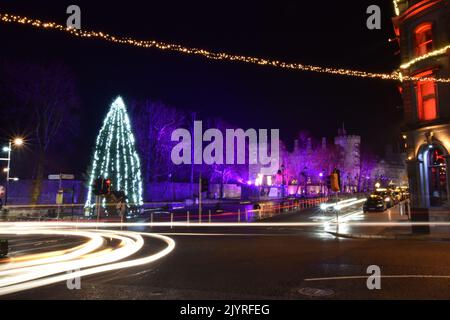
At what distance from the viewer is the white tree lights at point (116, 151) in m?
30.8

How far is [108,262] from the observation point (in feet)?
34.0

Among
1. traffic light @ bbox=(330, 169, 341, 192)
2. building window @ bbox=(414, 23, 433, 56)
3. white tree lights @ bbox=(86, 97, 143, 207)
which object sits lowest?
traffic light @ bbox=(330, 169, 341, 192)

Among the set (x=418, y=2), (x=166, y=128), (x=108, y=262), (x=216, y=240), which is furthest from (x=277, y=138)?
(x=108, y=262)

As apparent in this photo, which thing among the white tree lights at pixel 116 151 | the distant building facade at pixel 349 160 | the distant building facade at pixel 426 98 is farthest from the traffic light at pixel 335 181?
the distant building facade at pixel 349 160

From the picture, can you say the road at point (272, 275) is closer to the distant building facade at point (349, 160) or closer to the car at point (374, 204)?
the car at point (374, 204)

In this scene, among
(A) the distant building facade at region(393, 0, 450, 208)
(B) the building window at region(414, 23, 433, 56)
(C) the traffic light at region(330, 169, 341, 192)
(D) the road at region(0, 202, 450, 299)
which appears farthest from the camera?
(B) the building window at region(414, 23, 433, 56)

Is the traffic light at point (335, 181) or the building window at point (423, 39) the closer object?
the traffic light at point (335, 181)

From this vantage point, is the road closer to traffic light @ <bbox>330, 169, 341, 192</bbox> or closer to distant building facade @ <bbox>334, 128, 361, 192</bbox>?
traffic light @ <bbox>330, 169, 341, 192</bbox>

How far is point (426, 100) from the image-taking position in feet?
74.9

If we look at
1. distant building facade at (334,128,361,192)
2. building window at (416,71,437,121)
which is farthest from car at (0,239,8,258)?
distant building facade at (334,128,361,192)

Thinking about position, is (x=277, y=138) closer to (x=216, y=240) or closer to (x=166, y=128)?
(x=166, y=128)

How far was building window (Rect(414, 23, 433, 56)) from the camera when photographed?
2238cm

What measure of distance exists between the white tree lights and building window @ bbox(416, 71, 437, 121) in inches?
885

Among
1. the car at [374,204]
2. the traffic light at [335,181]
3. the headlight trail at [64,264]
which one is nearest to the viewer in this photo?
the headlight trail at [64,264]
